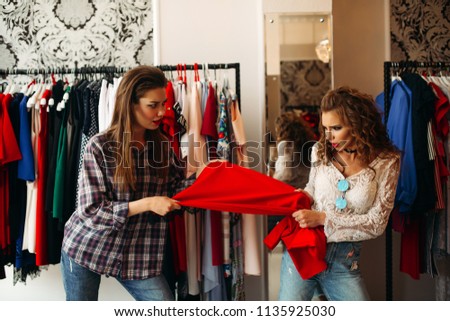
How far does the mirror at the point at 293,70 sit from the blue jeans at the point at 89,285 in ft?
3.64

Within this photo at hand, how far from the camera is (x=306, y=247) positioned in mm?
2111

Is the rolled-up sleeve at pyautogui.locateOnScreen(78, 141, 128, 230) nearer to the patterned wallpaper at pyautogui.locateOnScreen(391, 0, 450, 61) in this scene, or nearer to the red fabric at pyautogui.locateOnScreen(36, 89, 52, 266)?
the red fabric at pyautogui.locateOnScreen(36, 89, 52, 266)

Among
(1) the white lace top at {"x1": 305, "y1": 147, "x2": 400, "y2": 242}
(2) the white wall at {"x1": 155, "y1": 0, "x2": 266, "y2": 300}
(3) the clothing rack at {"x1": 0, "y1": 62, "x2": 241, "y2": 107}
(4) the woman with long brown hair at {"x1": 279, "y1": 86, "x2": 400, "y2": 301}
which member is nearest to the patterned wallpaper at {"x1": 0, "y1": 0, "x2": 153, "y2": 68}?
(2) the white wall at {"x1": 155, "y1": 0, "x2": 266, "y2": 300}

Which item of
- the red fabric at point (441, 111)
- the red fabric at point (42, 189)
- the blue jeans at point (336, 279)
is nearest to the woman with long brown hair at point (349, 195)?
the blue jeans at point (336, 279)

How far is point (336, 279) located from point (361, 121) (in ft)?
2.37

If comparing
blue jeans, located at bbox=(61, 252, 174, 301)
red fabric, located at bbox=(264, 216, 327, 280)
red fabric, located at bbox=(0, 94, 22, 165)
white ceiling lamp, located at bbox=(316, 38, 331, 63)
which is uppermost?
white ceiling lamp, located at bbox=(316, 38, 331, 63)

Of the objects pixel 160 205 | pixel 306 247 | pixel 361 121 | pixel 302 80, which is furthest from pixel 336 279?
pixel 302 80

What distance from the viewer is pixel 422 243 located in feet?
9.53

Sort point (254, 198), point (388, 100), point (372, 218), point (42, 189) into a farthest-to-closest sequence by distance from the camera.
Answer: point (388, 100) < point (42, 189) < point (254, 198) < point (372, 218)

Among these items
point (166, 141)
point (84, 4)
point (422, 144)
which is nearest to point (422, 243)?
point (422, 144)

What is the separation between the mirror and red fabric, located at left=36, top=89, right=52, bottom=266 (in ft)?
4.53

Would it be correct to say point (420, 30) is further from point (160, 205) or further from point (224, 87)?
point (160, 205)

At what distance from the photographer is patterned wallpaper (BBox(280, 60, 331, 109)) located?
3.14 meters
